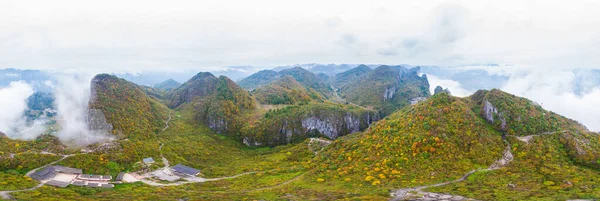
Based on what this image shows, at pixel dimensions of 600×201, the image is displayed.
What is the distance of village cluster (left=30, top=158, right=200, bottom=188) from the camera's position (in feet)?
334

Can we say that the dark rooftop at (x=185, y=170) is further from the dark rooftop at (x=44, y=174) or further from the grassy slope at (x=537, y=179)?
the grassy slope at (x=537, y=179)

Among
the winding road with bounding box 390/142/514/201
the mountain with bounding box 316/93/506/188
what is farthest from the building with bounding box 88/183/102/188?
the winding road with bounding box 390/142/514/201

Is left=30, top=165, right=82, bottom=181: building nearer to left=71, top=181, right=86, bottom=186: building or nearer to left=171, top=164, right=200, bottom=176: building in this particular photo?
left=71, top=181, right=86, bottom=186: building

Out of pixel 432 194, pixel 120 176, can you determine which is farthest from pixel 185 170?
pixel 432 194

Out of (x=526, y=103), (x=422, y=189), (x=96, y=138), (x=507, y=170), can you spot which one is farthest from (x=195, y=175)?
(x=526, y=103)

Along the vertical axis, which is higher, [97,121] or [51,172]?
[97,121]

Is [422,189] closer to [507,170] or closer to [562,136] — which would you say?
[507,170]

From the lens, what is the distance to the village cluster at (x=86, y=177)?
4011 inches

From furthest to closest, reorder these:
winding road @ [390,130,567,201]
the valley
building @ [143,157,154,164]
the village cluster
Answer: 1. building @ [143,157,154,164]
2. the village cluster
3. the valley
4. winding road @ [390,130,567,201]

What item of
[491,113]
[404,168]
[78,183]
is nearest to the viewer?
[78,183]

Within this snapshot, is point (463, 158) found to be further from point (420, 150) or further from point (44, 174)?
point (44, 174)

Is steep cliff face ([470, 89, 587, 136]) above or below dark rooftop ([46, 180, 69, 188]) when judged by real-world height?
above

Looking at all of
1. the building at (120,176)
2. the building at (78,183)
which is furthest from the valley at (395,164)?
the building at (120,176)

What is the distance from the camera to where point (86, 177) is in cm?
11019
